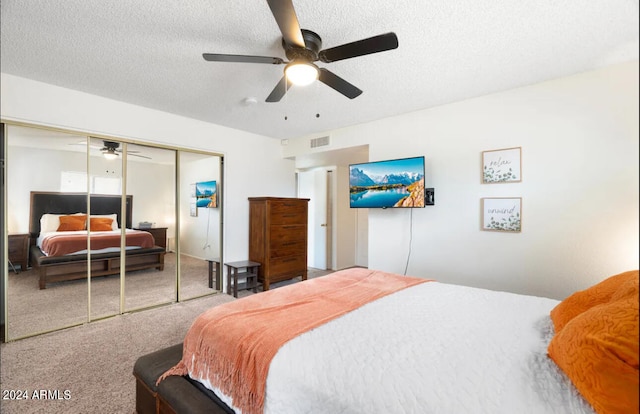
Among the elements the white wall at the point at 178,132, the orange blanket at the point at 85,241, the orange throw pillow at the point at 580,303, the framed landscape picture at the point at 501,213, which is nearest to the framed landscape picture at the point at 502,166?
the framed landscape picture at the point at 501,213

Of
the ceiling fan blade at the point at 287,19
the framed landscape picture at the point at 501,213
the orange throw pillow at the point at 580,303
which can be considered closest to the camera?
the orange throw pillow at the point at 580,303

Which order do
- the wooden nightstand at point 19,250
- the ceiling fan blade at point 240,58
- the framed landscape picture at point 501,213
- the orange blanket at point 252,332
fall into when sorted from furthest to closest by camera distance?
the wooden nightstand at point 19,250, the framed landscape picture at point 501,213, the ceiling fan blade at point 240,58, the orange blanket at point 252,332

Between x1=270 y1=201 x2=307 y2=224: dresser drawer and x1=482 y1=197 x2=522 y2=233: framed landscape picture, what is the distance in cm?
249

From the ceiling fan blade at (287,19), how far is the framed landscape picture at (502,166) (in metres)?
1.50

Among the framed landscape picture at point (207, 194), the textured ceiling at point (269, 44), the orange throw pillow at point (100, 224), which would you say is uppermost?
the textured ceiling at point (269, 44)

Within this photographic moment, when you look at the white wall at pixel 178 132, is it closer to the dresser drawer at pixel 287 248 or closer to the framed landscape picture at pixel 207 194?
the framed landscape picture at pixel 207 194

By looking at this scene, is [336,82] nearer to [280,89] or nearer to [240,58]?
[280,89]

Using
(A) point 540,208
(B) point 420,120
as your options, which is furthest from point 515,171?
(B) point 420,120

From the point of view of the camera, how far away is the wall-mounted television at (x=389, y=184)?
2930 mm

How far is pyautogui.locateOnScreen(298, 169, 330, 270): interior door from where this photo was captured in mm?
5402

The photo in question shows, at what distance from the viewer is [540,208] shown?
1.37 meters

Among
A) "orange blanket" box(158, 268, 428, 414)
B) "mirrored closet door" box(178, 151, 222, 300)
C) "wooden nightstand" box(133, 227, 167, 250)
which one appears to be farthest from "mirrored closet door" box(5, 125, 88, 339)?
"orange blanket" box(158, 268, 428, 414)

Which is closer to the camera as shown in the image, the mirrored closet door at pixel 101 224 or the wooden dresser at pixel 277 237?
the mirrored closet door at pixel 101 224

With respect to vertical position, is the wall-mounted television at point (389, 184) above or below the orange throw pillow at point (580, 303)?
above
